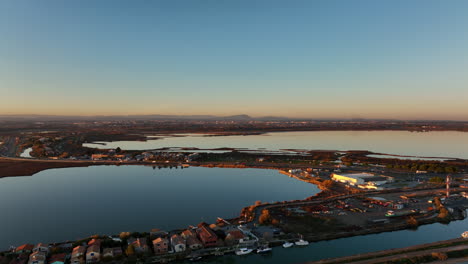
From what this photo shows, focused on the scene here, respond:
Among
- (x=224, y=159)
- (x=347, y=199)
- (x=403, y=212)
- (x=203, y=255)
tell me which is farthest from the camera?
(x=224, y=159)

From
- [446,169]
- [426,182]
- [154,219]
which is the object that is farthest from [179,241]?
[446,169]

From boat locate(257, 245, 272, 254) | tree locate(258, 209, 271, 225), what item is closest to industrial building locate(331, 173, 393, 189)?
tree locate(258, 209, 271, 225)

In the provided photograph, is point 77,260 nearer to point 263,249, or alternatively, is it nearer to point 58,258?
point 58,258

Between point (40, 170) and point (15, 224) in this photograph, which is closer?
point (15, 224)

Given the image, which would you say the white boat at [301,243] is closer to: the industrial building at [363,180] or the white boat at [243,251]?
the white boat at [243,251]

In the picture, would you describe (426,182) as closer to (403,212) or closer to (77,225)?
(403,212)

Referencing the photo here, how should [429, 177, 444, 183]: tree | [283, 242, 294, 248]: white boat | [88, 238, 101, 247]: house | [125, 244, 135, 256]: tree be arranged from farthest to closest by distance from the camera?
1. [429, 177, 444, 183]: tree
2. [283, 242, 294, 248]: white boat
3. [88, 238, 101, 247]: house
4. [125, 244, 135, 256]: tree

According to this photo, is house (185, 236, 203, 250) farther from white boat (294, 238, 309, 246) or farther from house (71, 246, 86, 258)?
white boat (294, 238, 309, 246)
